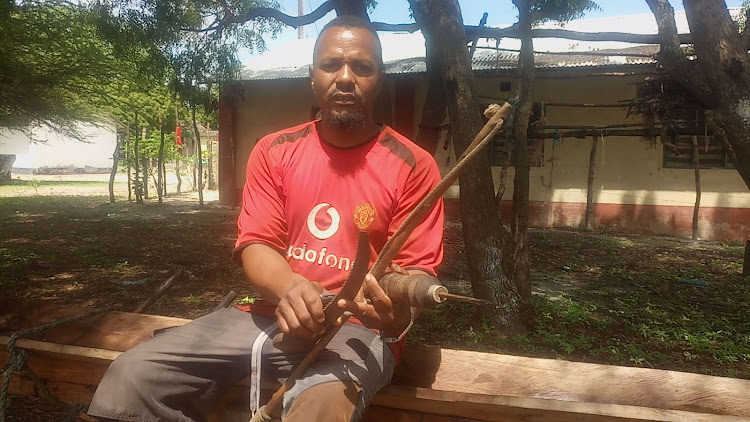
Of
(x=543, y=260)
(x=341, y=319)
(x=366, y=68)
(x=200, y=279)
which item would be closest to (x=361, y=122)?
(x=366, y=68)

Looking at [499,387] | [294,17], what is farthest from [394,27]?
[499,387]

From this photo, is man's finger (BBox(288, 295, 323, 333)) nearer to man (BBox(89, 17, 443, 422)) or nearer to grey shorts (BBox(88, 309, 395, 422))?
man (BBox(89, 17, 443, 422))

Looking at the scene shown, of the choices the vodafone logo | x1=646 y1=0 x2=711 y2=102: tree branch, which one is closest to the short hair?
the vodafone logo

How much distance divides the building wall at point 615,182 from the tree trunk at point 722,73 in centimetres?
675

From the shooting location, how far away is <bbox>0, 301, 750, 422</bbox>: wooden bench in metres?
1.63

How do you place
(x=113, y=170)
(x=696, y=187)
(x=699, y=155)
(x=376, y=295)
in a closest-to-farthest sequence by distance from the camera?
(x=376, y=295) → (x=696, y=187) → (x=699, y=155) → (x=113, y=170)

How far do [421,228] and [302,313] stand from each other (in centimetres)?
57

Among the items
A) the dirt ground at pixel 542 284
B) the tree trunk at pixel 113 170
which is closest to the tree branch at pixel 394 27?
the dirt ground at pixel 542 284

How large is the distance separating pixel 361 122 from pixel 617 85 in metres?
10.00

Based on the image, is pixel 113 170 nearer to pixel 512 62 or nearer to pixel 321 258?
pixel 512 62

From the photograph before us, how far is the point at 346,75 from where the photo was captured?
6.20ft

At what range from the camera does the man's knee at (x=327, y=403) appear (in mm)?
1445

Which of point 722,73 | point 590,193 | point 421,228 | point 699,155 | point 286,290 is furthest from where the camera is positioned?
point 590,193

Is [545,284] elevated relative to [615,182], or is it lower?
lower
